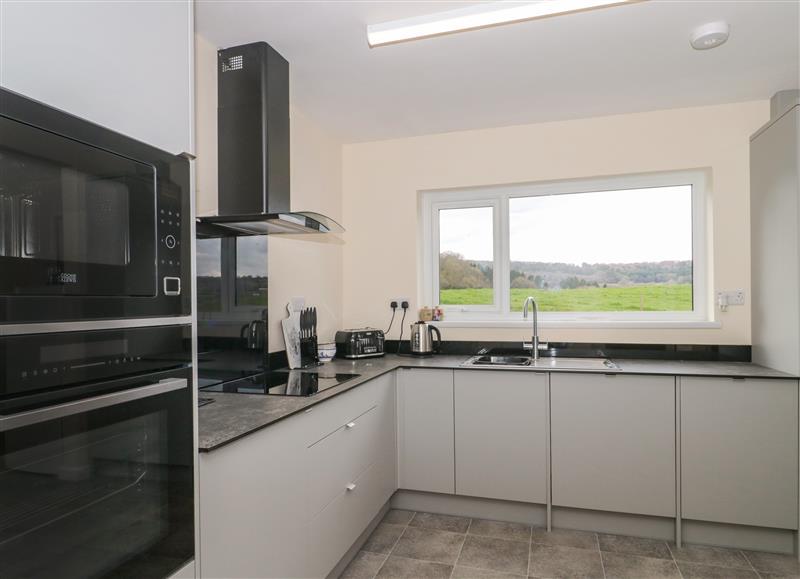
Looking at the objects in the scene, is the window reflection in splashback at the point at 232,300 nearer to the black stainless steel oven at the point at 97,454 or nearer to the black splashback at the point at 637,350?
the black stainless steel oven at the point at 97,454

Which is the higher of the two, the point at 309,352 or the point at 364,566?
the point at 309,352

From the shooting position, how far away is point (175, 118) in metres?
1.21

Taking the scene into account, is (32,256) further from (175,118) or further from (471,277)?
(471,277)

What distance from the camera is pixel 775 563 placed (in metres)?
2.44

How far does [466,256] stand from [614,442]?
5.38ft

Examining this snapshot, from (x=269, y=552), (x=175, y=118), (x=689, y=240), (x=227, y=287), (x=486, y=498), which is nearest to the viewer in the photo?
(x=175, y=118)

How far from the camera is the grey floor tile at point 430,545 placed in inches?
99.0

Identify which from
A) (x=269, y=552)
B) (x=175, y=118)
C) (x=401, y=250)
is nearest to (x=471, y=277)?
(x=401, y=250)

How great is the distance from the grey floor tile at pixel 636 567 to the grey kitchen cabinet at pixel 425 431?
36.0 inches

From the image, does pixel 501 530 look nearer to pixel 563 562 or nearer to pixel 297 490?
pixel 563 562

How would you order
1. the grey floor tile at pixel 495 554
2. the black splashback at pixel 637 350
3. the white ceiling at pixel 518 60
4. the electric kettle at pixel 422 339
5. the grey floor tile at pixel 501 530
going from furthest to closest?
1. the electric kettle at pixel 422 339
2. the black splashback at pixel 637 350
3. the grey floor tile at pixel 501 530
4. the grey floor tile at pixel 495 554
5. the white ceiling at pixel 518 60

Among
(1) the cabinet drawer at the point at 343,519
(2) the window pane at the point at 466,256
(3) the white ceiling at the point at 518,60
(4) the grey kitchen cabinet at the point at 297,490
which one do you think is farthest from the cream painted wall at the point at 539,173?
(1) the cabinet drawer at the point at 343,519

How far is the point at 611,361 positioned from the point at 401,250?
5.37ft

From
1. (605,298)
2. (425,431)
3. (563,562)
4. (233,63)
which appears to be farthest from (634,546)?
(233,63)
